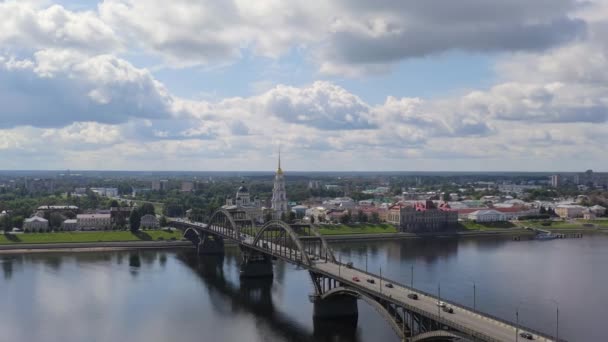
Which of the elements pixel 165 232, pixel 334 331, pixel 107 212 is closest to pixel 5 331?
pixel 334 331

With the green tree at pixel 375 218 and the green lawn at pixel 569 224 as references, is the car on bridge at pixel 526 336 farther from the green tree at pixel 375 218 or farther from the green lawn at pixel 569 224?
the green lawn at pixel 569 224

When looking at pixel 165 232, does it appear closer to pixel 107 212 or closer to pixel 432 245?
pixel 107 212

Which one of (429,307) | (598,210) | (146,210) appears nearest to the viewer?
(429,307)

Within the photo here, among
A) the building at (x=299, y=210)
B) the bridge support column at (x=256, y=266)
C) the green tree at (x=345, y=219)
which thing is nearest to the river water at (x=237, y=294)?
the bridge support column at (x=256, y=266)

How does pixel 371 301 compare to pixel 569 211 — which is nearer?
pixel 371 301

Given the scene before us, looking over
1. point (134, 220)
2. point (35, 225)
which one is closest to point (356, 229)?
point (134, 220)

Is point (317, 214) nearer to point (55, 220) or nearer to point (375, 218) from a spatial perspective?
point (375, 218)
